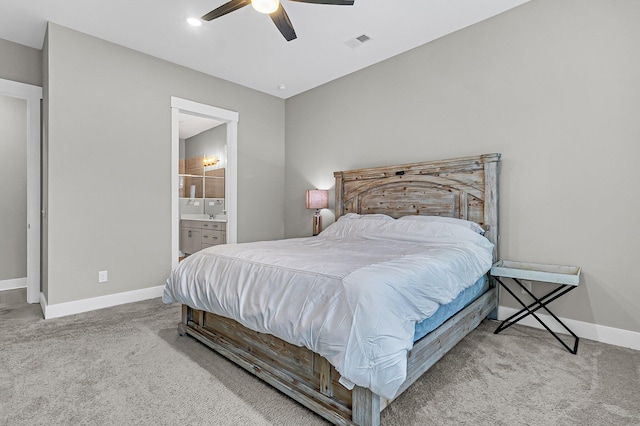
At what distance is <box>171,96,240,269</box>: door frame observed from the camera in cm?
393

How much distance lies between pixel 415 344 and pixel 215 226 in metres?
4.54

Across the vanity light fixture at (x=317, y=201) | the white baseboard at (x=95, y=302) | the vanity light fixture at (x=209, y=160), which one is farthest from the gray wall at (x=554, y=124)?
the vanity light fixture at (x=209, y=160)

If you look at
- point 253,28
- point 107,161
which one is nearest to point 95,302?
point 107,161

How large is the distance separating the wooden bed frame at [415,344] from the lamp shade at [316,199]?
0.78 feet

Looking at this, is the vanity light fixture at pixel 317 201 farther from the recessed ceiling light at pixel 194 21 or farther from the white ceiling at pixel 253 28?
the recessed ceiling light at pixel 194 21

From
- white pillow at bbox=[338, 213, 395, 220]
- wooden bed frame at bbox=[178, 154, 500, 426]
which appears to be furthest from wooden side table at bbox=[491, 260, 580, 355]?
white pillow at bbox=[338, 213, 395, 220]

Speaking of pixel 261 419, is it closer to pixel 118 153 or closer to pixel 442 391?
pixel 442 391

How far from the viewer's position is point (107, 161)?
3.42 meters

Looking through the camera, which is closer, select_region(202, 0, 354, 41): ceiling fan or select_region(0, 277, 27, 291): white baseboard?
select_region(202, 0, 354, 41): ceiling fan

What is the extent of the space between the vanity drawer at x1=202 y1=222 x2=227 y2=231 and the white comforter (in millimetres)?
2853

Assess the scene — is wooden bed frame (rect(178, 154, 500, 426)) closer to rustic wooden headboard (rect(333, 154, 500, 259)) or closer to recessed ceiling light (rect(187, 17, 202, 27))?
rustic wooden headboard (rect(333, 154, 500, 259))

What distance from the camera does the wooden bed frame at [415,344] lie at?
157 centimetres

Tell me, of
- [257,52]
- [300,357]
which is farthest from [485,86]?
[300,357]

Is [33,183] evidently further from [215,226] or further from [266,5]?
[266,5]
